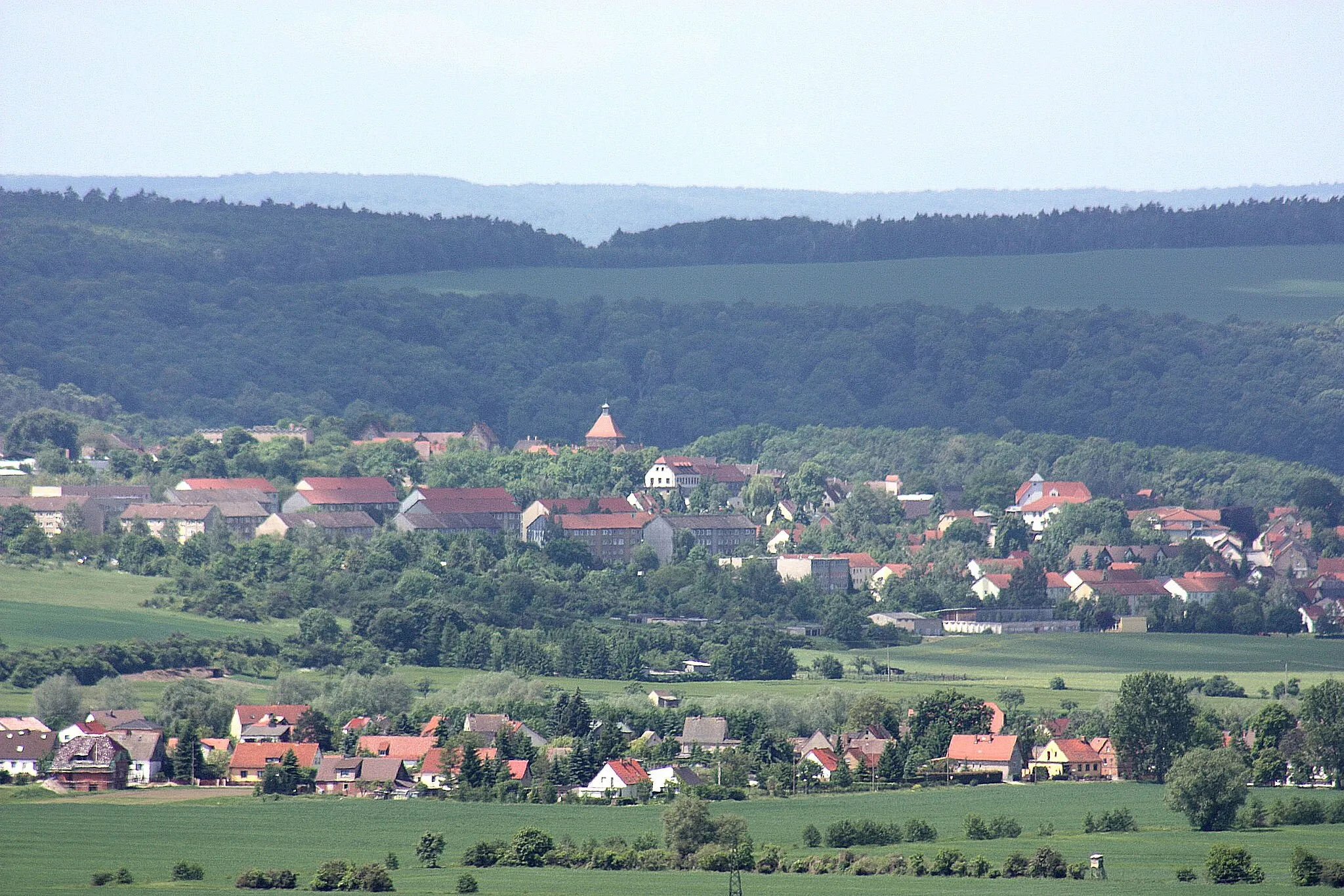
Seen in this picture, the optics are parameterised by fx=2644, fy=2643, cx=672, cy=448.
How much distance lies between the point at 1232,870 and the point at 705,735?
23382 mm

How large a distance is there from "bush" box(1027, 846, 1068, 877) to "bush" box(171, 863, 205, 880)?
17.1 m

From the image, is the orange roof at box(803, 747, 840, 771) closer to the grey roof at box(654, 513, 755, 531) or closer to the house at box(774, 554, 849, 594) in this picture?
the house at box(774, 554, 849, 594)

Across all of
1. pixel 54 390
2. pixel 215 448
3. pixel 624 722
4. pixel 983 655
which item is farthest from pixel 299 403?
pixel 624 722

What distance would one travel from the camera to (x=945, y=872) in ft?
182

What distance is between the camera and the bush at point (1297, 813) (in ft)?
205

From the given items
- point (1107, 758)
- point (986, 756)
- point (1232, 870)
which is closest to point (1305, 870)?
point (1232, 870)

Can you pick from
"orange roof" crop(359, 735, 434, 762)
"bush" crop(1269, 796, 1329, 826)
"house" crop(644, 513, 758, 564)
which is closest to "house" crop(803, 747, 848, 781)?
"orange roof" crop(359, 735, 434, 762)

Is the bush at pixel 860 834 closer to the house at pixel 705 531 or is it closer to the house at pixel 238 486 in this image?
the house at pixel 705 531

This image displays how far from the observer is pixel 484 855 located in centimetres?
5688

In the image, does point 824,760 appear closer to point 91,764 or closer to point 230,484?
point 91,764

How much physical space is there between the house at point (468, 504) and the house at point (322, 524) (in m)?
2.21

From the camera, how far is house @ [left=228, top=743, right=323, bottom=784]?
7031 cm

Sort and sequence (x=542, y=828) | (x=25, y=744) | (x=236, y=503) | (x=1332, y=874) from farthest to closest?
(x=236, y=503) < (x=25, y=744) < (x=542, y=828) < (x=1332, y=874)

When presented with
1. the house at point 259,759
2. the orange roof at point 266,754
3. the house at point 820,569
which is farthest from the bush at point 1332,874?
the house at point 820,569
